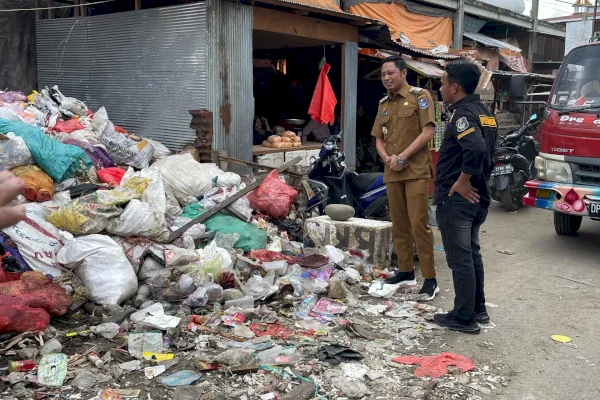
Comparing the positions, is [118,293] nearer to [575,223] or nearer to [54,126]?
[54,126]

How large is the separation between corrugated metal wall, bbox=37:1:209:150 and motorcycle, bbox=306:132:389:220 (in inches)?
67.8

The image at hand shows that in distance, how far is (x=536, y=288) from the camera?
19.1 feet

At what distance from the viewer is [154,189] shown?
610cm

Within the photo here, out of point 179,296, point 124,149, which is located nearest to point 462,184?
point 179,296

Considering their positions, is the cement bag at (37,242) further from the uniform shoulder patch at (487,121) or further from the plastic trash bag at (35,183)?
the uniform shoulder patch at (487,121)

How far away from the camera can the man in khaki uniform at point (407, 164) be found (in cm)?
537

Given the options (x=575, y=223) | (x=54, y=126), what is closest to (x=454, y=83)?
(x=575, y=223)

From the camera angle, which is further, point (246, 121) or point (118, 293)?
point (246, 121)

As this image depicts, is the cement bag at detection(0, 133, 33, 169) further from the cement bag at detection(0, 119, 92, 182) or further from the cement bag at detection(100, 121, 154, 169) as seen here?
the cement bag at detection(100, 121, 154, 169)

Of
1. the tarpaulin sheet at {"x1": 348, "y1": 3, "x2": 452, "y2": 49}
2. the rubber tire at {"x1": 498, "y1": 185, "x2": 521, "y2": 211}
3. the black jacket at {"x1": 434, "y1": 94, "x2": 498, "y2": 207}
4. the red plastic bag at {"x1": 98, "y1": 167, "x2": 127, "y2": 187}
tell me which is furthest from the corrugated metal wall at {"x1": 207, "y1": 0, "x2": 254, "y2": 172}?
the tarpaulin sheet at {"x1": 348, "y1": 3, "x2": 452, "y2": 49}

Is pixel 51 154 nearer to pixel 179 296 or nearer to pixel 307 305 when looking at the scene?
pixel 179 296

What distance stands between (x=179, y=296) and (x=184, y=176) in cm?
222

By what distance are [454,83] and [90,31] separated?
21.2 ft

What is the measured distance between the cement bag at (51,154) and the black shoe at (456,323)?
4.00 meters
